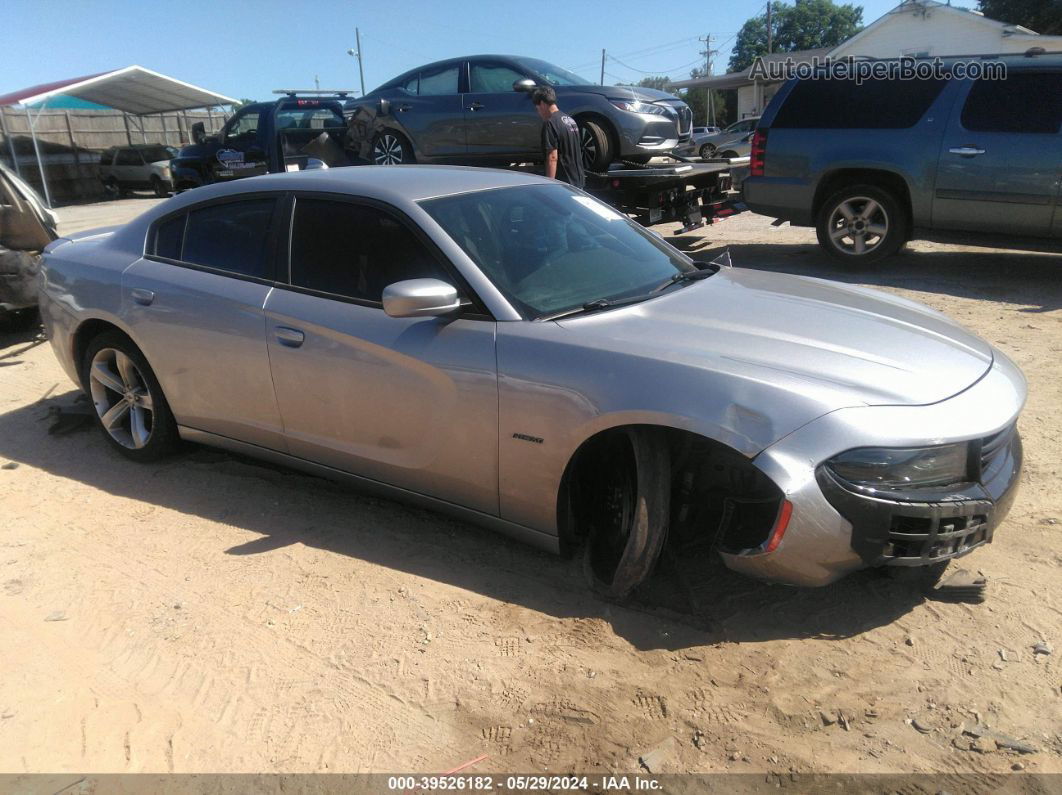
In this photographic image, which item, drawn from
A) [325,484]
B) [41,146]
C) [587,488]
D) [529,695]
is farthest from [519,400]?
[41,146]

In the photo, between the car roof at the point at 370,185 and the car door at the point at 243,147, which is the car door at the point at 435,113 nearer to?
the car door at the point at 243,147

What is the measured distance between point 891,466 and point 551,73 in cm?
857

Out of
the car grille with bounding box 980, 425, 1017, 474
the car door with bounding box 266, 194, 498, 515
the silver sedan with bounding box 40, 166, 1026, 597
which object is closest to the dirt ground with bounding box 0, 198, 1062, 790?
the silver sedan with bounding box 40, 166, 1026, 597

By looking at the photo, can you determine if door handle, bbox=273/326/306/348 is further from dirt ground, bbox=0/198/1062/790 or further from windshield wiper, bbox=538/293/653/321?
windshield wiper, bbox=538/293/653/321

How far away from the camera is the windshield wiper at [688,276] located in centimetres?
368

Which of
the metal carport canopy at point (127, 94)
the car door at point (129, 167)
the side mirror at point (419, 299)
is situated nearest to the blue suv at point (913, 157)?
the side mirror at point (419, 299)

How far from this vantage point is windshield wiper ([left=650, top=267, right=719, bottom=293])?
3.68 meters

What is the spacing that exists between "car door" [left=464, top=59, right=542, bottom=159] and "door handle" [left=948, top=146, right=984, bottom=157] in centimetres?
453

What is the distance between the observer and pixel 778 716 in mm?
2557

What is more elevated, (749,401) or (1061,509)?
(749,401)

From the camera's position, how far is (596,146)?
9547 millimetres

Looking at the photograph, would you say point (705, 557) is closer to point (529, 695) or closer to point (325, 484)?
point (529, 695)

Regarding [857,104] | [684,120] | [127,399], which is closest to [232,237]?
[127,399]

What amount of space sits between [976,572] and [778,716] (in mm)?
1227
